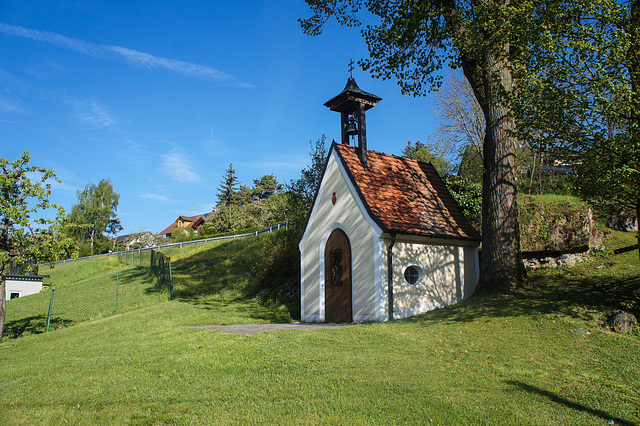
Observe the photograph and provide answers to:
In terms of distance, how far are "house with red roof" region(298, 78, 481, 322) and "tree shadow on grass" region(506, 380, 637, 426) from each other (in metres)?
7.09

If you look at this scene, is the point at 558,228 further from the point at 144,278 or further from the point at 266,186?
the point at 266,186

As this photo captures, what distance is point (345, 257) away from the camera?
1500cm

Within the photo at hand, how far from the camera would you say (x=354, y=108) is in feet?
57.9

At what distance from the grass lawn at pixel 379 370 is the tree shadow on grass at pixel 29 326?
6684 millimetres

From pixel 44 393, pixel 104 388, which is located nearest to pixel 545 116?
pixel 104 388

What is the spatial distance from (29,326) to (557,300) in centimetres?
2231

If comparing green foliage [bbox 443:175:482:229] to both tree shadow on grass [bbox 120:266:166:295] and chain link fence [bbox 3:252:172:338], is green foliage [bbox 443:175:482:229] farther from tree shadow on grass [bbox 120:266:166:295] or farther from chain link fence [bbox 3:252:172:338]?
tree shadow on grass [bbox 120:266:166:295]

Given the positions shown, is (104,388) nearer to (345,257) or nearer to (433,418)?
(433,418)

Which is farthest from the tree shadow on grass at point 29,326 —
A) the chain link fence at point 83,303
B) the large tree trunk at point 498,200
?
the large tree trunk at point 498,200

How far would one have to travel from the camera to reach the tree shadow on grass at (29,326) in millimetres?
19656

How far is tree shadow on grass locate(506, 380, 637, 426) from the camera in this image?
16.9ft

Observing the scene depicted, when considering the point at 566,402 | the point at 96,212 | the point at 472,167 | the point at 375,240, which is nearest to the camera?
the point at 566,402

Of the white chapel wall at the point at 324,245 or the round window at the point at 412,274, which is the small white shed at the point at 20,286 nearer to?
the white chapel wall at the point at 324,245

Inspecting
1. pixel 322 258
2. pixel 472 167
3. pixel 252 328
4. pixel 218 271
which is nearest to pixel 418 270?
pixel 322 258
